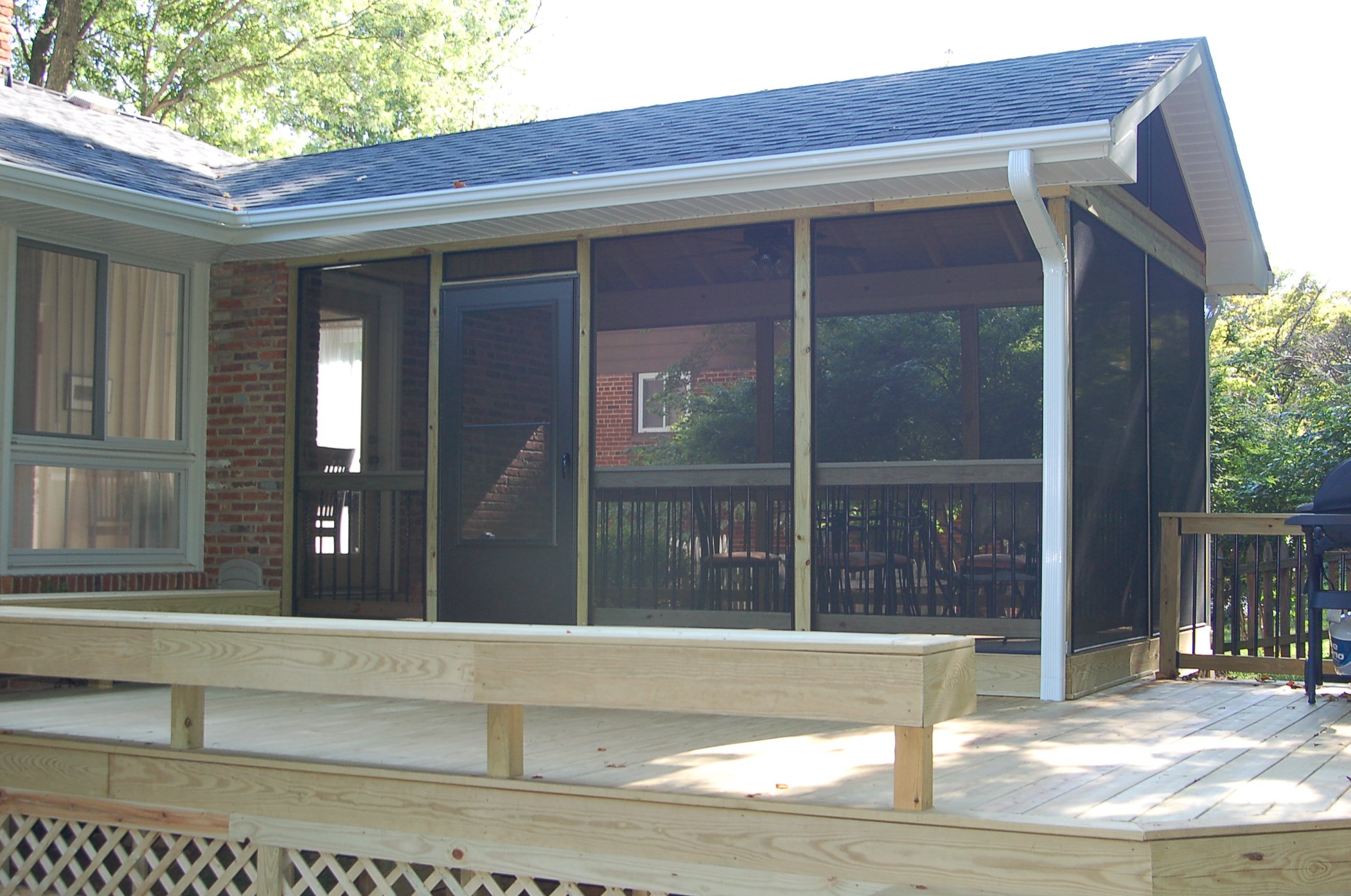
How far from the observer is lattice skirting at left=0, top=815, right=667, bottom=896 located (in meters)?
4.36

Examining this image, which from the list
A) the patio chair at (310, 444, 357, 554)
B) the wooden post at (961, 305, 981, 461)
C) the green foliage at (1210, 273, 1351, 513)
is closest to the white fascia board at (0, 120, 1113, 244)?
the patio chair at (310, 444, 357, 554)

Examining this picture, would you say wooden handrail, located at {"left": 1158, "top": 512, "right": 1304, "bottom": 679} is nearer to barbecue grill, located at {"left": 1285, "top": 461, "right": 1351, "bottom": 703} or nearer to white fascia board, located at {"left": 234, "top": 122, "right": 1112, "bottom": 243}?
barbecue grill, located at {"left": 1285, "top": 461, "right": 1351, "bottom": 703}

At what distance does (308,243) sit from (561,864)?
4533 mm

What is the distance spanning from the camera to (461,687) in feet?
13.3

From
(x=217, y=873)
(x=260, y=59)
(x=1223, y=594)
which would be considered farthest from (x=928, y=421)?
(x=260, y=59)

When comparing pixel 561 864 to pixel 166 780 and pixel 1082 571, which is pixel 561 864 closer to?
pixel 166 780

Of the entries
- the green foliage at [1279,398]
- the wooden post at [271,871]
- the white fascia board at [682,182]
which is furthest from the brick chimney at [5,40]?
the green foliage at [1279,398]

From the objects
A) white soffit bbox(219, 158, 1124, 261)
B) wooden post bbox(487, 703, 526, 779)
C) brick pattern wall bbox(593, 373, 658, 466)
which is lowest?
wooden post bbox(487, 703, 526, 779)

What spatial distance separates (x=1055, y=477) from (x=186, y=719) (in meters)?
3.86

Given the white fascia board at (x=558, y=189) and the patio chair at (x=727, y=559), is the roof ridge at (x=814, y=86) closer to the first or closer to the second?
the white fascia board at (x=558, y=189)

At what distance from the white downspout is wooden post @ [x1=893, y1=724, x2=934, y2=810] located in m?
2.62

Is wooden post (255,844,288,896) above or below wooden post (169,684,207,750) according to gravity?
below

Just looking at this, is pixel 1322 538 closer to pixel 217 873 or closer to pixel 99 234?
pixel 217 873

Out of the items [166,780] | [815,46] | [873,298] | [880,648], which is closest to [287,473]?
[166,780]
